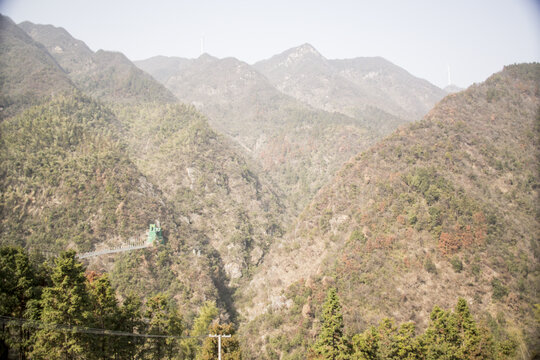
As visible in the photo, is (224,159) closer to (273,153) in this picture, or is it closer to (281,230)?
(281,230)

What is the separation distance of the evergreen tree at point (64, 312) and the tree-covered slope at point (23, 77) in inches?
3823

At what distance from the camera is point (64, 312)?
1025 inches

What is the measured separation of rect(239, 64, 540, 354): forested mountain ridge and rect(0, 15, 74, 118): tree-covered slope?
90.8 m

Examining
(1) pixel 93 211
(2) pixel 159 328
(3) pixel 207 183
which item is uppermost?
(2) pixel 159 328

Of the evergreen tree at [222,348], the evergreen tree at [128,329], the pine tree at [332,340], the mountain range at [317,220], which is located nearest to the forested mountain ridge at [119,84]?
the mountain range at [317,220]

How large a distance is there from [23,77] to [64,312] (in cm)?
13449

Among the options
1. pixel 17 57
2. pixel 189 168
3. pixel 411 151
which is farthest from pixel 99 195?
pixel 17 57

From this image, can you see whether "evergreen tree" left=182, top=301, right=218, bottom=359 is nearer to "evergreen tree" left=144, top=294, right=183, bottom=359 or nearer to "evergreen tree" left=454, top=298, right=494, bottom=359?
"evergreen tree" left=144, top=294, right=183, bottom=359

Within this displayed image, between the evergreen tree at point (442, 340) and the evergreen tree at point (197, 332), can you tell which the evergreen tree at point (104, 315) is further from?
the evergreen tree at point (442, 340)

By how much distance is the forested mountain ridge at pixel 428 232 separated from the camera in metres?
51.3

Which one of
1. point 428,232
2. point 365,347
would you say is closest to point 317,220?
point 428,232

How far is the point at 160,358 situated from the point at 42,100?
107836 millimetres

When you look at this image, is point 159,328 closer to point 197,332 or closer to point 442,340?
point 197,332

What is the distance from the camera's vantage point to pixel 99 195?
7688 cm
